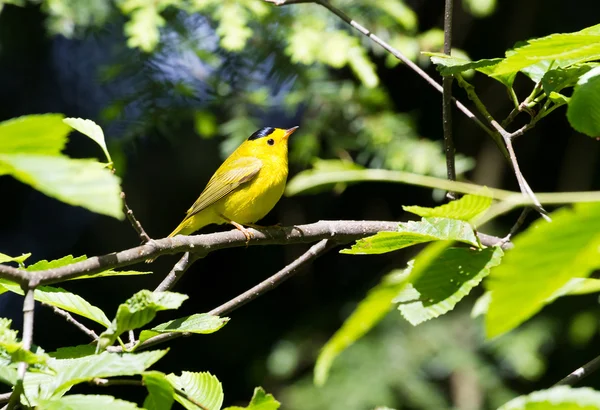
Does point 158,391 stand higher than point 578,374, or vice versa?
point 158,391

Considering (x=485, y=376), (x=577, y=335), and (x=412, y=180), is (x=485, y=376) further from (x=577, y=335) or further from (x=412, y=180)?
(x=412, y=180)

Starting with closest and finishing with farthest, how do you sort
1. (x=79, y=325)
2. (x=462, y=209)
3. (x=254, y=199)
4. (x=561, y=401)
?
(x=561, y=401) < (x=462, y=209) < (x=79, y=325) < (x=254, y=199)

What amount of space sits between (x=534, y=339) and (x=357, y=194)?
1321 millimetres

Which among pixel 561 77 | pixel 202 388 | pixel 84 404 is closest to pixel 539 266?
pixel 84 404

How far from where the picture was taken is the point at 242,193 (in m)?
3.14

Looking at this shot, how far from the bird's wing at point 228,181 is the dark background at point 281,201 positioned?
51 centimetres

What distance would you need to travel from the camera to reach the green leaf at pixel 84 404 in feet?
2.42

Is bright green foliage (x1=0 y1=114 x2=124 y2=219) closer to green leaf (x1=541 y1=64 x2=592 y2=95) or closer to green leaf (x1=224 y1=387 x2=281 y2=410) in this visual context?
green leaf (x1=224 y1=387 x2=281 y2=410)

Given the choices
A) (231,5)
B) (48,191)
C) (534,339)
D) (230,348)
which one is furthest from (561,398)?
(230,348)

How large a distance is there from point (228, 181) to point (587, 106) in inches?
93.1

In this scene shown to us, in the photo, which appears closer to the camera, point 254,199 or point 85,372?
point 85,372

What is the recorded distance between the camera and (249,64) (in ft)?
12.5

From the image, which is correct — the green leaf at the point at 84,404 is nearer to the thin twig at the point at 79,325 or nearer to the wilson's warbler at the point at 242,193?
the thin twig at the point at 79,325

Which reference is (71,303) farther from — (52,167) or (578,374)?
(578,374)
